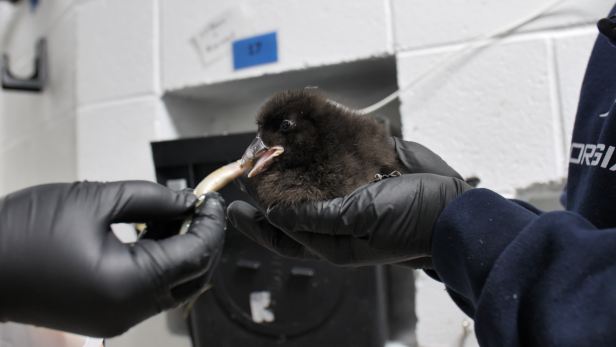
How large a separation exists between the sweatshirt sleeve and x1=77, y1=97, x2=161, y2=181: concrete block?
1.38 meters

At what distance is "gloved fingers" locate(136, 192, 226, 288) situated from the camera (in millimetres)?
543

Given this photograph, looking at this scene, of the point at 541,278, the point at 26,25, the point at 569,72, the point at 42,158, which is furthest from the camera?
the point at 26,25

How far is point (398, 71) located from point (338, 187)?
28.2 inches

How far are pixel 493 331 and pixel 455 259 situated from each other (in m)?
0.15

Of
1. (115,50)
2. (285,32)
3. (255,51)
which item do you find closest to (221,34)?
(255,51)

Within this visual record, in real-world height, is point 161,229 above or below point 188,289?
above

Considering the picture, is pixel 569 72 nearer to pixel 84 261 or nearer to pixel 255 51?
pixel 255 51

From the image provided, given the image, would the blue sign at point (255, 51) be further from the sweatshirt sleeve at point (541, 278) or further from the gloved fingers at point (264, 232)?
the sweatshirt sleeve at point (541, 278)

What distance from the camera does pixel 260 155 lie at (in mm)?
758

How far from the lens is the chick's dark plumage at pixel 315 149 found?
690mm

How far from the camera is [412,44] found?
1202 millimetres

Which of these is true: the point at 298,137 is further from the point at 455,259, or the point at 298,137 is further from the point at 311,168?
the point at 455,259

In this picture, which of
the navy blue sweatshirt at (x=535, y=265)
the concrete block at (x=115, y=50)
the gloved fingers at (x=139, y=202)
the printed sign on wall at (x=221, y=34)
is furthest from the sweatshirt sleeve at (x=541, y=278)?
the concrete block at (x=115, y=50)

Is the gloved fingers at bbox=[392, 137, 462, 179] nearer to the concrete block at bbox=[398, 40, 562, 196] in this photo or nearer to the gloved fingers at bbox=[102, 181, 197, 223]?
the concrete block at bbox=[398, 40, 562, 196]
